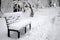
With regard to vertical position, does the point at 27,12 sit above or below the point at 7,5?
below

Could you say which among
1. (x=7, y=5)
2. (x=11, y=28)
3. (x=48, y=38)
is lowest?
(x=48, y=38)

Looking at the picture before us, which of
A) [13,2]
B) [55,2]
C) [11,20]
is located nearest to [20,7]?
[13,2]

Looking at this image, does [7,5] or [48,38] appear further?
[7,5]

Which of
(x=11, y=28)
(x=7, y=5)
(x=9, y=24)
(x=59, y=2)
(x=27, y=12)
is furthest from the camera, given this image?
(x=59, y=2)

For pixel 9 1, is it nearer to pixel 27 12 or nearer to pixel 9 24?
pixel 27 12

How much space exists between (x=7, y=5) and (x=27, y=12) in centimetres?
235

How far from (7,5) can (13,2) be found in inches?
29.1

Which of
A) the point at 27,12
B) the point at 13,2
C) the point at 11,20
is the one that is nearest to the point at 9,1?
the point at 13,2

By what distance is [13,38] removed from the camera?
422cm

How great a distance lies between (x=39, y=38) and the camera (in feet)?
14.0

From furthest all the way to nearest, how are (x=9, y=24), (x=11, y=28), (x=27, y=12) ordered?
(x=27, y=12) < (x=9, y=24) < (x=11, y=28)

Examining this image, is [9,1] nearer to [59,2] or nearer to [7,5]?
[7,5]

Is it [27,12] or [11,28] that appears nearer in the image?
[11,28]

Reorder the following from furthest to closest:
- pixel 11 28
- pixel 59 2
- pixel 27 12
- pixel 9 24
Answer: pixel 59 2
pixel 27 12
pixel 9 24
pixel 11 28
